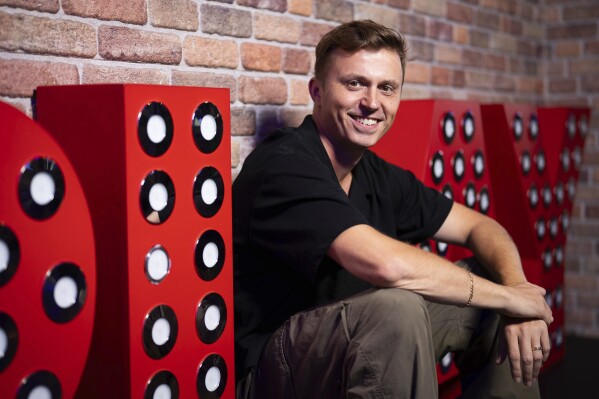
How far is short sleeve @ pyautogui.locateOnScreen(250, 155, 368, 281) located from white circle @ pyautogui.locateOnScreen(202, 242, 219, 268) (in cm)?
16

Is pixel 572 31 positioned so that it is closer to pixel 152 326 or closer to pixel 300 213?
pixel 300 213

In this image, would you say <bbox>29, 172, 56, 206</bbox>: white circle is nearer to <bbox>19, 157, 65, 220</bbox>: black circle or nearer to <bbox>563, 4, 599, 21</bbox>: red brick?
<bbox>19, 157, 65, 220</bbox>: black circle

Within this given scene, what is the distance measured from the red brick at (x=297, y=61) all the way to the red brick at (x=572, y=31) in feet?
6.10

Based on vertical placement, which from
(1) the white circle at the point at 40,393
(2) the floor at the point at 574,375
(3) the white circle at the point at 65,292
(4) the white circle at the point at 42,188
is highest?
(4) the white circle at the point at 42,188

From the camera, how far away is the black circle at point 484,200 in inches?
105

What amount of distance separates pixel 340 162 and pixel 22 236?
3.16 ft

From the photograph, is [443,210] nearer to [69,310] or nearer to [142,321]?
[142,321]

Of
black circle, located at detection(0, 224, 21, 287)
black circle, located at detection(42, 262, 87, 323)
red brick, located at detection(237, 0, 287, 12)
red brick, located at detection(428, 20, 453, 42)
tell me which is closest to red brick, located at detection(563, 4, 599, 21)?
red brick, located at detection(428, 20, 453, 42)

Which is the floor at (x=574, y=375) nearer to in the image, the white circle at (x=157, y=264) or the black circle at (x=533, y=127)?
the black circle at (x=533, y=127)

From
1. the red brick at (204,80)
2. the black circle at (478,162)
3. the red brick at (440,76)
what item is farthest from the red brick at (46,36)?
the red brick at (440,76)

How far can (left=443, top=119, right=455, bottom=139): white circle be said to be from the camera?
2.47 meters

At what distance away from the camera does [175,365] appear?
1.59 meters

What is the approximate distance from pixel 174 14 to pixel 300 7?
0.56 meters

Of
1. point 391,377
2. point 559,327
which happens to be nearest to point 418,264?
point 391,377
